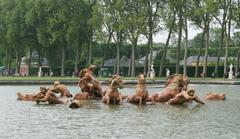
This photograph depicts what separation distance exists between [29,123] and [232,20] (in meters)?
80.9

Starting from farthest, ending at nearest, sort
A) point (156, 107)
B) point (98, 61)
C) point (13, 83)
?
point (98, 61)
point (13, 83)
point (156, 107)

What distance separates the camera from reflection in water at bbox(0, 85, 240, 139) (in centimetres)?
2077

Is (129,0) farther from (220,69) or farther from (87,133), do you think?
(87,133)

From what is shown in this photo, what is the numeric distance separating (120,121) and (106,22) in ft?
275

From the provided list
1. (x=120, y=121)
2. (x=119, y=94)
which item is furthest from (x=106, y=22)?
(x=120, y=121)

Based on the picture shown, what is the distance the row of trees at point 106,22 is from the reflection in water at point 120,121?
6558 centimetres

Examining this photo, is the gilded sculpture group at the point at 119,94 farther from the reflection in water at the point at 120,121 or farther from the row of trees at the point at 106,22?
the row of trees at the point at 106,22

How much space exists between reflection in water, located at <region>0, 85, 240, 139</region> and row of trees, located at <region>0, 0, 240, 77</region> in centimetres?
6558

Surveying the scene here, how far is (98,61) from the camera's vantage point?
152500mm

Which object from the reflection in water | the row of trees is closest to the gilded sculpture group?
the reflection in water

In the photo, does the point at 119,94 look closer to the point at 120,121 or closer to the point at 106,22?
the point at 120,121

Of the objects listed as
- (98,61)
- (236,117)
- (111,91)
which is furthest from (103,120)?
(98,61)

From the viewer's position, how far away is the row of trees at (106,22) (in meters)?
100

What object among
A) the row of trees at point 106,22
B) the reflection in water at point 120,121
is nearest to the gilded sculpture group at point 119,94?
the reflection in water at point 120,121
